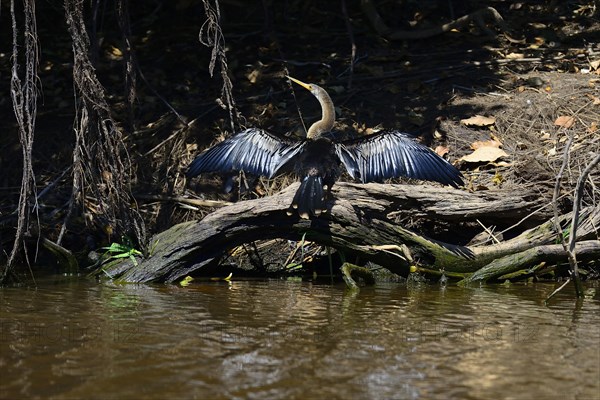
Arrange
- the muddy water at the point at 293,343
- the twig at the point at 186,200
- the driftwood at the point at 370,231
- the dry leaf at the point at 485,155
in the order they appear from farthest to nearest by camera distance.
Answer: the dry leaf at the point at 485,155
the twig at the point at 186,200
the driftwood at the point at 370,231
the muddy water at the point at 293,343

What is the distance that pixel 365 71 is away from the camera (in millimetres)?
9539

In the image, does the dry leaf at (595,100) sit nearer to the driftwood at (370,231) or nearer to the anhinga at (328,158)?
the driftwood at (370,231)

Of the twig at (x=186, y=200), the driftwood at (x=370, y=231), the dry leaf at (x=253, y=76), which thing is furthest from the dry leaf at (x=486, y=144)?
the dry leaf at (x=253, y=76)

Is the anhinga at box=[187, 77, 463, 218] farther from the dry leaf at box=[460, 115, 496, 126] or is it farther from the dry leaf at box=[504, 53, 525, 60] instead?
the dry leaf at box=[504, 53, 525, 60]

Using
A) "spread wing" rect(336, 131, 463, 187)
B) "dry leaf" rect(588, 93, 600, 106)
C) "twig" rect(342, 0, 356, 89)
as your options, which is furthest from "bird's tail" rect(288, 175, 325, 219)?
"dry leaf" rect(588, 93, 600, 106)

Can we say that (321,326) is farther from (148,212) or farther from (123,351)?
(148,212)

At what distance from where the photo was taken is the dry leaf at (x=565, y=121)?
812cm

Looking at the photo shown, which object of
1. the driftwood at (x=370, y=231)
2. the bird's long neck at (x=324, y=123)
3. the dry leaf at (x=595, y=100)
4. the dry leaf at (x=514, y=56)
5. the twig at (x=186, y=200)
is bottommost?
the driftwood at (x=370, y=231)

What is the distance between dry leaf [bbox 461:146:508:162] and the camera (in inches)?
308

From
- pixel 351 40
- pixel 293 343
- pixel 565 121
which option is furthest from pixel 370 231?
pixel 351 40

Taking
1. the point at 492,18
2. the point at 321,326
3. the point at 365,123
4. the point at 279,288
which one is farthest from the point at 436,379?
the point at 492,18

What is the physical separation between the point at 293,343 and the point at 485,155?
11.7 feet

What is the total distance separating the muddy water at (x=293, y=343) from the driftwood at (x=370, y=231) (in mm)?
292

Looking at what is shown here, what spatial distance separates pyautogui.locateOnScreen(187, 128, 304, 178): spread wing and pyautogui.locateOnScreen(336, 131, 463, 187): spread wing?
410 mm
